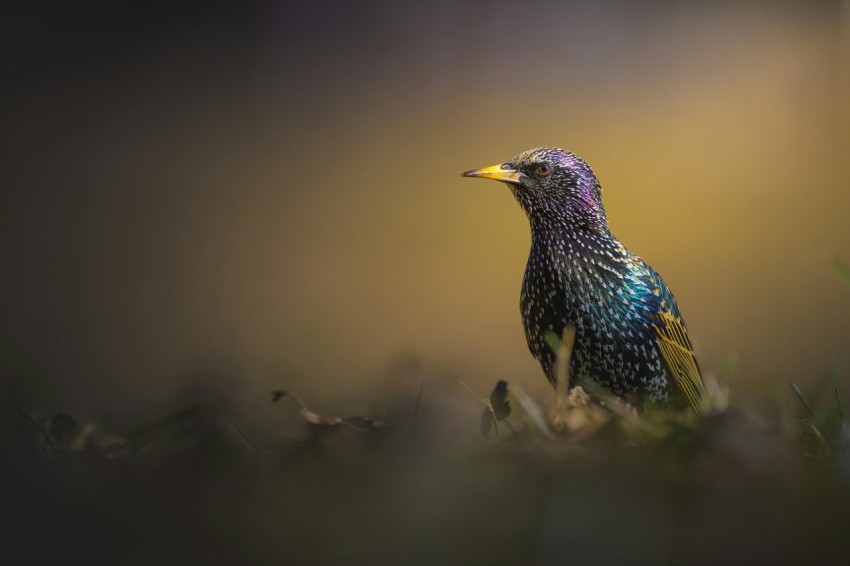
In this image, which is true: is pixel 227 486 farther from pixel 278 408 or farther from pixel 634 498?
pixel 278 408

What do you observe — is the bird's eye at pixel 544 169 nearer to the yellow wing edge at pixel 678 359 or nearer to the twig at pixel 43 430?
the yellow wing edge at pixel 678 359

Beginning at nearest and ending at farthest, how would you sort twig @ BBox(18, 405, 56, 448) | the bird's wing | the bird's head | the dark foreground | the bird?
the dark foreground, twig @ BBox(18, 405, 56, 448), the bird, the bird's wing, the bird's head

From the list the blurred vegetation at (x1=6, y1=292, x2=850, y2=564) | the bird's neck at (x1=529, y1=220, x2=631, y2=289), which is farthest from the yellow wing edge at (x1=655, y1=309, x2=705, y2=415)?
the blurred vegetation at (x1=6, y1=292, x2=850, y2=564)

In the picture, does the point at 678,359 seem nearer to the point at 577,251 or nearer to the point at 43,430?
the point at 577,251

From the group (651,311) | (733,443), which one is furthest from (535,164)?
(733,443)

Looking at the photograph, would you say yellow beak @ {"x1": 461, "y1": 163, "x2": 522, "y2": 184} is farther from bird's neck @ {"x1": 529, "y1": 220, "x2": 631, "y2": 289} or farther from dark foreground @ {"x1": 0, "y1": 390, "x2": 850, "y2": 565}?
dark foreground @ {"x1": 0, "y1": 390, "x2": 850, "y2": 565}

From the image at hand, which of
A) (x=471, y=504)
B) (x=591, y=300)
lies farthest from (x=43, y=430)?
(x=591, y=300)

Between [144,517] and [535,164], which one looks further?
[535,164]
